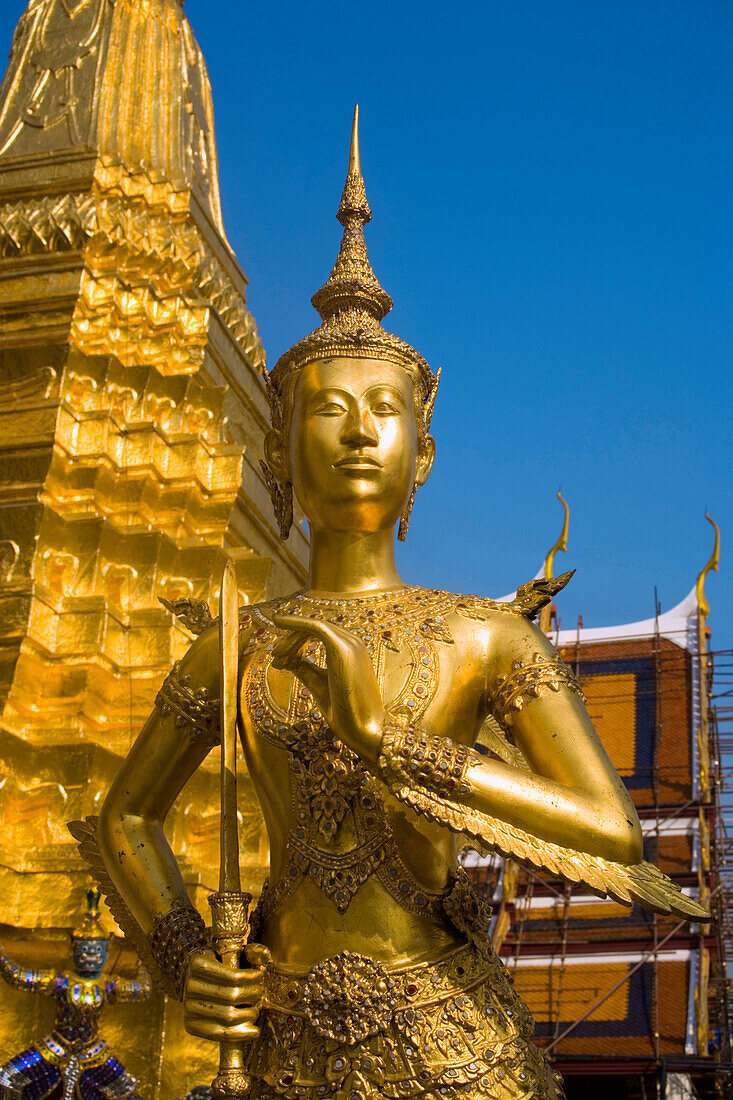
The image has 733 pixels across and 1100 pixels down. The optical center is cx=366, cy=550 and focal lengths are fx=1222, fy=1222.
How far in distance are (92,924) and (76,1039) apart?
0.62m

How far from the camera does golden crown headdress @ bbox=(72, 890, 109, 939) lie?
6117 mm

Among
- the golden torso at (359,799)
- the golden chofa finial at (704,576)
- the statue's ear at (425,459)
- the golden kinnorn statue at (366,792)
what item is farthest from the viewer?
the golden chofa finial at (704,576)

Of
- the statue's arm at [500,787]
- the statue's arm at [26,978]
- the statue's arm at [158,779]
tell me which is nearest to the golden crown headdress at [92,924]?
the statue's arm at [26,978]

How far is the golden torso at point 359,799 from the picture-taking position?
2918 mm

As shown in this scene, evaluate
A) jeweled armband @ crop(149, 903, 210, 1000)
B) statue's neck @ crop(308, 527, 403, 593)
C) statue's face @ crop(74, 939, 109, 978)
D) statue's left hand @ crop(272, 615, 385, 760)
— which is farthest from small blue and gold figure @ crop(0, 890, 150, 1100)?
statue's left hand @ crop(272, 615, 385, 760)

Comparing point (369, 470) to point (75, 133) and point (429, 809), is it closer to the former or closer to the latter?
point (429, 809)

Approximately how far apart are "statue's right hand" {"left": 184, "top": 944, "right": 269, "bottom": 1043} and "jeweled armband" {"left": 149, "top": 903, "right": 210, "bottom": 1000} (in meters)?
0.21

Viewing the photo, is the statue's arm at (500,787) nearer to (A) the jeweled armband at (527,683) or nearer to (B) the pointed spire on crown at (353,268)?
(A) the jeweled armband at (527,683)

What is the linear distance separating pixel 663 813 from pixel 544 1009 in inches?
123

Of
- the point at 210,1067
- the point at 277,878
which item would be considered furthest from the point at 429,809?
the point at 210,1067

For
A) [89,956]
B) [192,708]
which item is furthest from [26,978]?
[192,708]

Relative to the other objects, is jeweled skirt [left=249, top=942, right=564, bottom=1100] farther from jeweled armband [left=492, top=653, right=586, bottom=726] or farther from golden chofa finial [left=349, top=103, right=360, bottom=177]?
golden chofa finial [left=349, top=103, right=360, bottom=177]

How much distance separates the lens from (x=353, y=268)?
381 centimetres

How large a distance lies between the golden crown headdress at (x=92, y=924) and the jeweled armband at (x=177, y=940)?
3.27 meters
